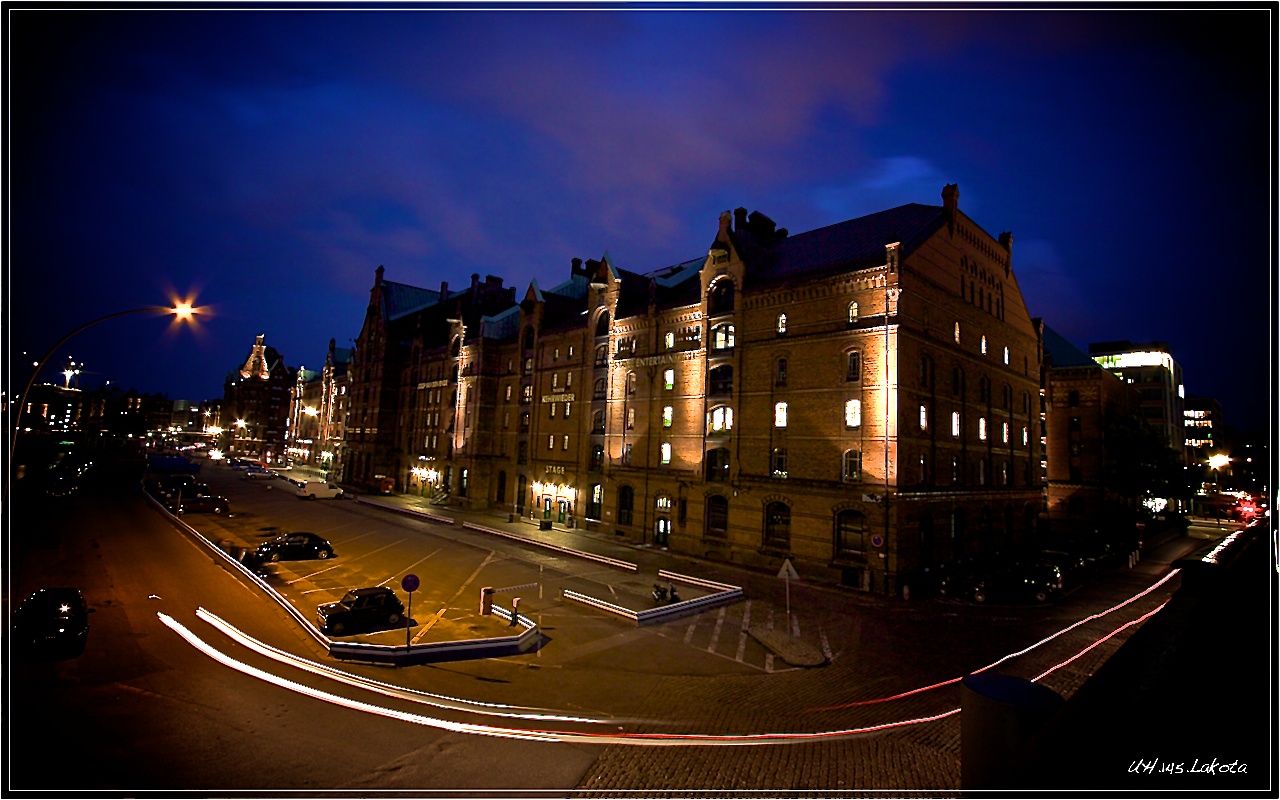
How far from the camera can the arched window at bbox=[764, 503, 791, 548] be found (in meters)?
33.3

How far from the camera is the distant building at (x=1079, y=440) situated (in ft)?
184

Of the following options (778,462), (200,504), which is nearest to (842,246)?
(778,462)

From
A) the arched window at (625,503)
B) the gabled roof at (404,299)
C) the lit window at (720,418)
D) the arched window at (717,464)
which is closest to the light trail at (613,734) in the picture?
the arched window at (717,464)

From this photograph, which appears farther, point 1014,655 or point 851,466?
point 851,466

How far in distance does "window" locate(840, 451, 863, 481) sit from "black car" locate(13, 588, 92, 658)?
29742mm

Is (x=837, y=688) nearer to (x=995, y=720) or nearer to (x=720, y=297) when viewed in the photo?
(x=995, y=720)

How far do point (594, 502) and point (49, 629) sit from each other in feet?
108

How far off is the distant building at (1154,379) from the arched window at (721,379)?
226 feet

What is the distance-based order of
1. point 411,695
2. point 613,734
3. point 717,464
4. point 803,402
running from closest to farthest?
point 613,734 < point 411,695 < point 803,402 < point 717,464

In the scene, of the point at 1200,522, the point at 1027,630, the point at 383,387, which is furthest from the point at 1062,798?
the point at 1200,522

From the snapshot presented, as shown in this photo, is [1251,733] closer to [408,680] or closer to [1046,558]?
[408,680]

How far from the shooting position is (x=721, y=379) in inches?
1501

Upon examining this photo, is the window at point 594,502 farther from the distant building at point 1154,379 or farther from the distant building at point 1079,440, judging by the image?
the distant building at point 1154,379

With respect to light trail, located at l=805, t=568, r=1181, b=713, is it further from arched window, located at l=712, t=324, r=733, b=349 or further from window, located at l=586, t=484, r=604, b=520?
window, located at l=586, t=484, r=604, b=520
